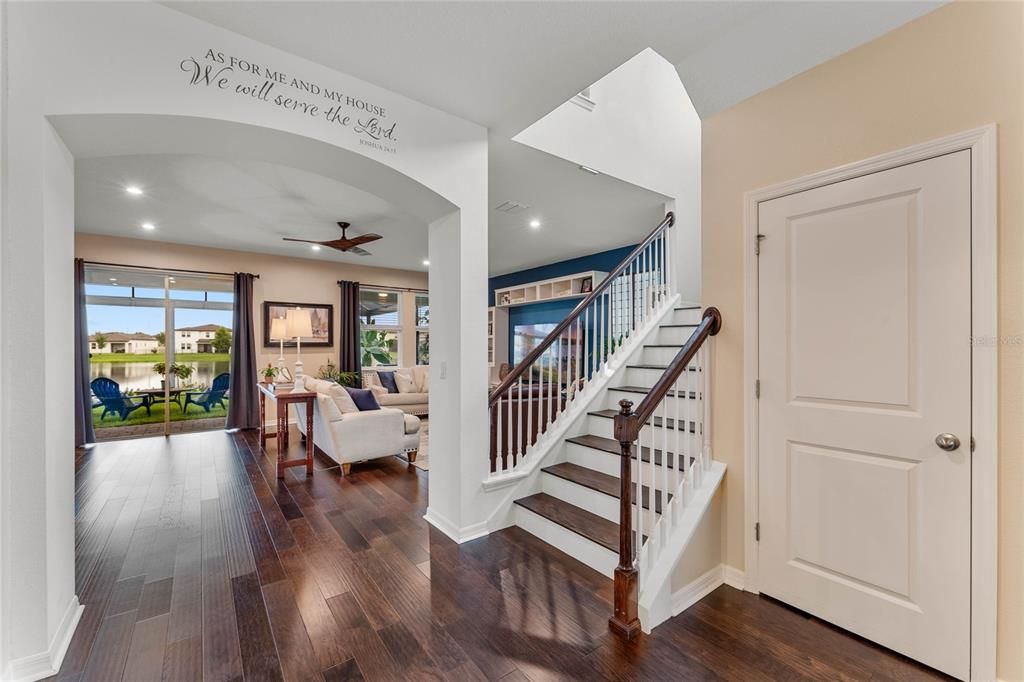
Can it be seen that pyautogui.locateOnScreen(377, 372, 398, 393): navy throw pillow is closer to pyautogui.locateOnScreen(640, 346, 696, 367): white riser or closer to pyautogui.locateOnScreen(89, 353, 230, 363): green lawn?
pyautogui.locateOnScreen(89, 353, 230, 363): green lawn

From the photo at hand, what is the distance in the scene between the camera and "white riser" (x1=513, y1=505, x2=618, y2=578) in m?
2.32

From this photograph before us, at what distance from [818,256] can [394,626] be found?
2574mm

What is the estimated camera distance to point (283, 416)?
4.99 meters

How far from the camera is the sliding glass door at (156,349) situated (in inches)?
220

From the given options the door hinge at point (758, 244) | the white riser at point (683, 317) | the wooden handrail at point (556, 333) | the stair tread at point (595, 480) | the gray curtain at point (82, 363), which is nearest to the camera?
the door hinge at point (758, 244)

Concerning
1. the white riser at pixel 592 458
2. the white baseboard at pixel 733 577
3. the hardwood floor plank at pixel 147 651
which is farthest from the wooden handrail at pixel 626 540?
the hardwood floor plank at pixel 147 651

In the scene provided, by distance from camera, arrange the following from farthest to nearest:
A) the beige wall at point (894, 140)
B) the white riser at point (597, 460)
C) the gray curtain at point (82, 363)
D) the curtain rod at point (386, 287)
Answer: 1. the curtain rod at point (386, 287)
2. the gray curtain at point (82, 363)
3. the white riser at point (597, 460)
4. the beige wall at point (894, 140)

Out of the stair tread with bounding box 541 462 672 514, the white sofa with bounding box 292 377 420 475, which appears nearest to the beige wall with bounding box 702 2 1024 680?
the stair tread with bounding box 541 462 672 514

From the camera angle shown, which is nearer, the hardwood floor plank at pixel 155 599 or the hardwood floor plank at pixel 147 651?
the hardwood floor plank at pixel 147 651

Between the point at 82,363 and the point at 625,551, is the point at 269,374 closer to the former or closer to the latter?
the point at 82,363

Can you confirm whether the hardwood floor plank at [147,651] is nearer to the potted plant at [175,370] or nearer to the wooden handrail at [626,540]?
the wooden handrail at [626,540]

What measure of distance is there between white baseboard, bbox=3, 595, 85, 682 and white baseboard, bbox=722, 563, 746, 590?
117 inches

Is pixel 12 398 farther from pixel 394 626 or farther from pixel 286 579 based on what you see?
pixel 394 626

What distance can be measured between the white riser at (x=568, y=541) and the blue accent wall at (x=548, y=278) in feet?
14.1
